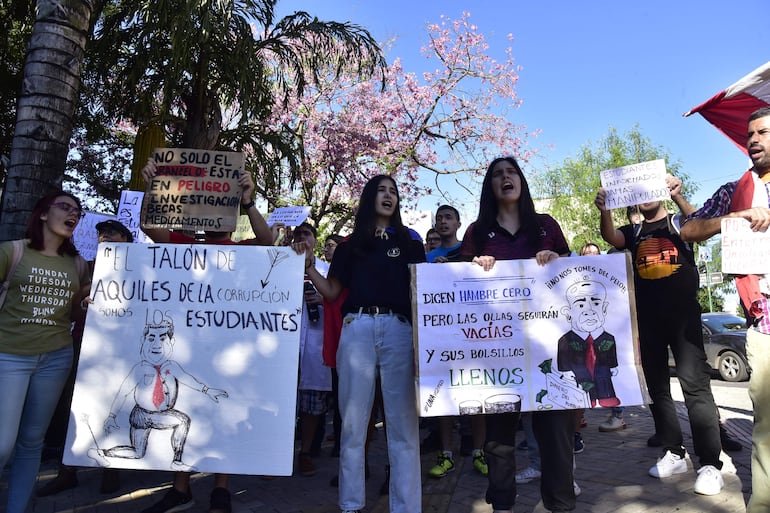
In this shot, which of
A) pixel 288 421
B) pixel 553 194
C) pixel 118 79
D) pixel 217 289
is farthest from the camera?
pixel 553 194

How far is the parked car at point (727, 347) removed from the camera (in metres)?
10.8

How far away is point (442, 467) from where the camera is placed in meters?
3.95

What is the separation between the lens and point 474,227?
10.4 feet

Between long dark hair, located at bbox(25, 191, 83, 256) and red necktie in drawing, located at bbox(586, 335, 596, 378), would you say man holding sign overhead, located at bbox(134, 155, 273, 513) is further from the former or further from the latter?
red necktie in drawing, located at bbox(586, 335, 596, 378)

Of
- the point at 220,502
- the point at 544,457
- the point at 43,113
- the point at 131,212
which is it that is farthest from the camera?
the point at 131,212

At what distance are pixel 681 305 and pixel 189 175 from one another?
3.51m

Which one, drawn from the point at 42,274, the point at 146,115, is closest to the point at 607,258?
the point at 42,274

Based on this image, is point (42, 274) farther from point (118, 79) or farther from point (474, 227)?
point (118, 79)

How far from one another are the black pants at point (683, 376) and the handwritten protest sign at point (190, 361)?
2580 mm

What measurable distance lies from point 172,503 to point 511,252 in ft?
8.77

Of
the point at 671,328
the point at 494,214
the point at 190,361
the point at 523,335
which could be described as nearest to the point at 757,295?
the point at 523,335

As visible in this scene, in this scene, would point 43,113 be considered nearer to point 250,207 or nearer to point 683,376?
point 250,207

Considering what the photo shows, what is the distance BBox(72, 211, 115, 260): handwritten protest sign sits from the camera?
18.5ft

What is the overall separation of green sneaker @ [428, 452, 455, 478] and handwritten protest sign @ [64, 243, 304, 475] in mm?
1491
